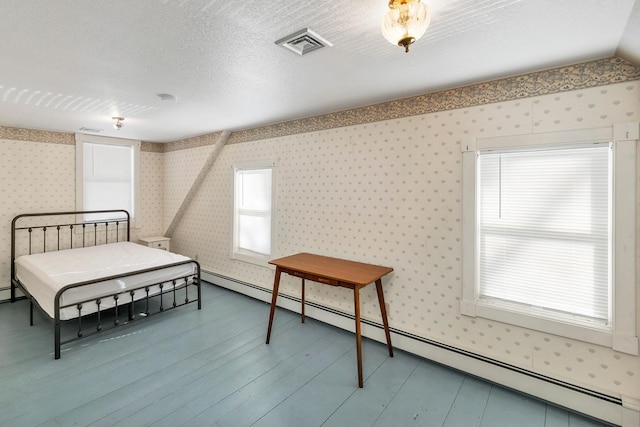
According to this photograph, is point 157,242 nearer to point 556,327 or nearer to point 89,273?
point 89,273

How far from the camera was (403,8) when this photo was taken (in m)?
1.17

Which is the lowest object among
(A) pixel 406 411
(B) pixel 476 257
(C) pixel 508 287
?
(A) pixel 406 411

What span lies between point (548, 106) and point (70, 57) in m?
3.12

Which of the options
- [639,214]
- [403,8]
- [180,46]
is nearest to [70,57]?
[180,46]

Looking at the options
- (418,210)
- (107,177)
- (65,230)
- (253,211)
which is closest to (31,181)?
(65,230)

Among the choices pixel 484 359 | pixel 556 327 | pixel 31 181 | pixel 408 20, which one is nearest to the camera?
pixel 408 20

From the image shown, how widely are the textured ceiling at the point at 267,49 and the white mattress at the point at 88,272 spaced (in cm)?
164

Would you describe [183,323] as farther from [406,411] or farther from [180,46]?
[180,46]

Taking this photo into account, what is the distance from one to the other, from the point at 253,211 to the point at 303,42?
8.73ft

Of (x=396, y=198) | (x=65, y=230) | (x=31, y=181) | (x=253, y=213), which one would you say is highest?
(x=31, y=181)

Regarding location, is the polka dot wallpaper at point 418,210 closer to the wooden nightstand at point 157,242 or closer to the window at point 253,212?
the window at point 253,212

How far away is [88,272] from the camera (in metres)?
3.00

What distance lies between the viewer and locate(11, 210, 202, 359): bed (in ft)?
8.83

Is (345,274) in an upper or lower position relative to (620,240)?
lower
